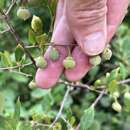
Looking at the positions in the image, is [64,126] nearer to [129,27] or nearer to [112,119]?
[112,119]

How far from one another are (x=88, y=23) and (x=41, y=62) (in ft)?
0.49

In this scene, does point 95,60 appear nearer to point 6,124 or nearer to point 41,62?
point 41,62

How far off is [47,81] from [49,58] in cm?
5

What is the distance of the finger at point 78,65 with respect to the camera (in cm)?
121

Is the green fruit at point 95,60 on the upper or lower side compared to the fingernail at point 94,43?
lower

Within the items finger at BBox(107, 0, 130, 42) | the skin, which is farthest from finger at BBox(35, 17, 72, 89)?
finger at BBox(107, 0, 130, 42)

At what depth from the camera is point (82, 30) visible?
3.72 ft

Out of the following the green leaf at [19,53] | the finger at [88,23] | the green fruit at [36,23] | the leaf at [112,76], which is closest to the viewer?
the finger at [88,23]

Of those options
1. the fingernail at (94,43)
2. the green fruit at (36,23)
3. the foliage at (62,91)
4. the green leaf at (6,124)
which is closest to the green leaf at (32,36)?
the green fruit at (36,23)

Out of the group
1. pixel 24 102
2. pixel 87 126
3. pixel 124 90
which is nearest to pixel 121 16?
pixel 87 126

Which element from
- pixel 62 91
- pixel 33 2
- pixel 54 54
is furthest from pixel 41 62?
pixel 62 91

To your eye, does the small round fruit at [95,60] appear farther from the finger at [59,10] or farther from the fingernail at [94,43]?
the finger at [59,10]

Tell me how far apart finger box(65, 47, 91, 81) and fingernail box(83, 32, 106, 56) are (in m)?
0.05

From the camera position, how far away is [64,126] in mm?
1464
